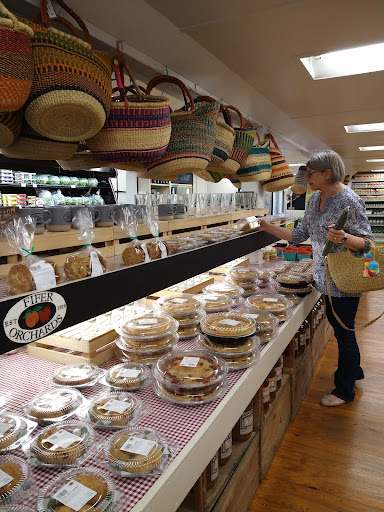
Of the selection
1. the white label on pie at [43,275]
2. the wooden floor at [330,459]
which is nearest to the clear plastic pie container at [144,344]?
the white label on pie at [43,275]

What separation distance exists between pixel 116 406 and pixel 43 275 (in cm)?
67

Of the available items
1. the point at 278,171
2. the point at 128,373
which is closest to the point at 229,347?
the point at 128,373

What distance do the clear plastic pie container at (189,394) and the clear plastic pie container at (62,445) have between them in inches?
13.3

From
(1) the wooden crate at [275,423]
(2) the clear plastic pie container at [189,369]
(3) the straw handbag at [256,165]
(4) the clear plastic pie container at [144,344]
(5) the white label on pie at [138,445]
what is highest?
(3) the straw handbag at [256,165]

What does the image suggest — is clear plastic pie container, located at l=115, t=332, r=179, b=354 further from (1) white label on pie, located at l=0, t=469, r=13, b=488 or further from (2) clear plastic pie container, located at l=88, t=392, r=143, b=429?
(1) white label on pie, located at l=0, t=469, r=13, b=488

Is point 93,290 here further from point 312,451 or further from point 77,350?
point 312,451

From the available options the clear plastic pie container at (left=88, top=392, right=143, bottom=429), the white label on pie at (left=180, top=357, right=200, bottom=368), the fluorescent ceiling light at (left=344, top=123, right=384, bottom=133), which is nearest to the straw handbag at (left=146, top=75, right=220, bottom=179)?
the white label on pie at (left=180, top=357, right=200, bottom=368)

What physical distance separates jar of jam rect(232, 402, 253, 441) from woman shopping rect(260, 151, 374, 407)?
131 cm

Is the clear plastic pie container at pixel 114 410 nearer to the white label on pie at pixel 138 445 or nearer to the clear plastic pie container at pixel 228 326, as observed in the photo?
the white label on pie at pixel 138 445

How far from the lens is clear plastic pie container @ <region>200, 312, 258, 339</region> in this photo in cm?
196

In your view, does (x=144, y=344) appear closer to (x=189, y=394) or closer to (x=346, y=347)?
(x=189, y=394)

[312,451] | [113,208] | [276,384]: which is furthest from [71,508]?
[312,451]

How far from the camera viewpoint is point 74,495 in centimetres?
108

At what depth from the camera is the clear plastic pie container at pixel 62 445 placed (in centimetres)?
124
